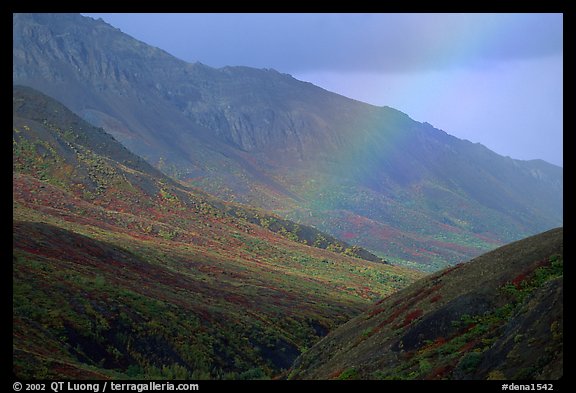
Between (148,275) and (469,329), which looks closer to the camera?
(469,329)

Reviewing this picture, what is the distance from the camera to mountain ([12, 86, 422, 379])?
3825 centimetres

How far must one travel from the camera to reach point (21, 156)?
13262 centimetres

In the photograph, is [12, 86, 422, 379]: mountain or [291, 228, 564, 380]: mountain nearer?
[291, 228, 564, 380]: mountain

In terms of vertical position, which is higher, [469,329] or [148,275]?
[469,329]

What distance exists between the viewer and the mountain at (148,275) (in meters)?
38.2

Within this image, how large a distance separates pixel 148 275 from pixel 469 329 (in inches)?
1607

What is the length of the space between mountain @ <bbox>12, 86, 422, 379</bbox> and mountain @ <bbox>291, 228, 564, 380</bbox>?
27.3 feet

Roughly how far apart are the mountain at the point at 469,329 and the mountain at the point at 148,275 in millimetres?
8314

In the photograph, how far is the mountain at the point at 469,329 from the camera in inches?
890

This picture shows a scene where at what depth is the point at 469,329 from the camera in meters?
29.0

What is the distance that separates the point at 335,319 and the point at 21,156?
295 feet

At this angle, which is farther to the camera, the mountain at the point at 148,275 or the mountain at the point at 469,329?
the mountain at the point at 148,275

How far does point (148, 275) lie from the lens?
6378cm
